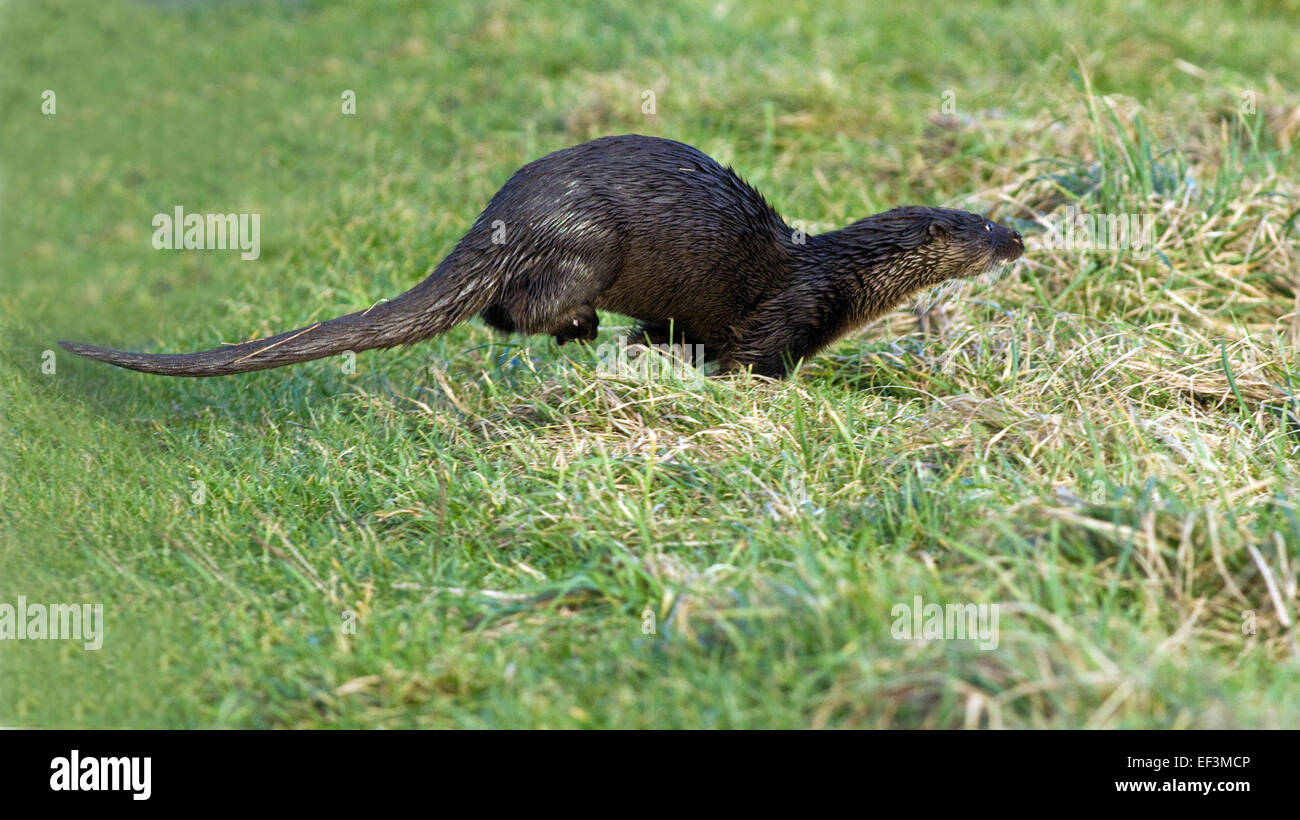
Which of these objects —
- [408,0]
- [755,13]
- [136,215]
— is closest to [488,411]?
[136,215]

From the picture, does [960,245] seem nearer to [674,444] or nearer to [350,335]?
[674,444]

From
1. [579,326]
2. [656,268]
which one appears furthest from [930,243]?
[579,326]

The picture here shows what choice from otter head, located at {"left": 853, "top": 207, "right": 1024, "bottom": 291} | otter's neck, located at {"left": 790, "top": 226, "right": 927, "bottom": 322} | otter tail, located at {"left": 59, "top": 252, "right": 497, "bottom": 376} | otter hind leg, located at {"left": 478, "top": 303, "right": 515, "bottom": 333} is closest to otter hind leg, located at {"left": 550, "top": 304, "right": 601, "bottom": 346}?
otter hind leg, located at {"left": 478, "top": 303, "right": 515, "bottom": 333}

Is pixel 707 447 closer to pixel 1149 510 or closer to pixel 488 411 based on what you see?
pixel 488 411

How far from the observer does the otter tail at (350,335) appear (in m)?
3.62

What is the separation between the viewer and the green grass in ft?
8.89

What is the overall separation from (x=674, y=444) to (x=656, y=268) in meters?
0.64

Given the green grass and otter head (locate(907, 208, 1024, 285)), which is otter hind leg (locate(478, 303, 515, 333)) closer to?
the green grass

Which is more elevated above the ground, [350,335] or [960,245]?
[960,245]

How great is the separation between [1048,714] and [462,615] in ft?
4.32

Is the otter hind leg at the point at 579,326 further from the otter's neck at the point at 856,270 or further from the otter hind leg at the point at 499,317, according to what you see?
the otter's neck at the point at 856,270

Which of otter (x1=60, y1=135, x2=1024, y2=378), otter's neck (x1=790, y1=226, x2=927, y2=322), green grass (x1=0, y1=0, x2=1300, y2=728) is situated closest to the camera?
green grass (x1=0, y1=0, x2=1300, y2=728)

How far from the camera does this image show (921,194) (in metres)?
6.04

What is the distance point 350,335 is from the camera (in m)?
3.75
